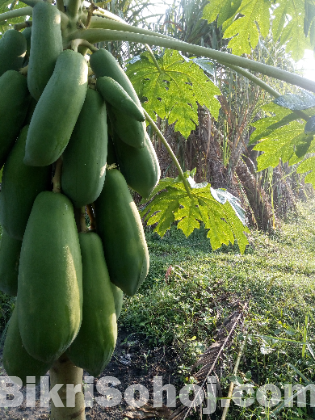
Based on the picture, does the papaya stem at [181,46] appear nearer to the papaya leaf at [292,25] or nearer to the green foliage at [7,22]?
the green foliage at [7,22]

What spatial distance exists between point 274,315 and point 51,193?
8.41 ft

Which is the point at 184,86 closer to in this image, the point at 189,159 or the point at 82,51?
the point at 82,51

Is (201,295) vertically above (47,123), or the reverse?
(47,123)

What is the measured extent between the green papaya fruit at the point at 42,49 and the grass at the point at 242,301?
1.67 m

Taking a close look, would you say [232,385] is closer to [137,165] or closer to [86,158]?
[137,165]

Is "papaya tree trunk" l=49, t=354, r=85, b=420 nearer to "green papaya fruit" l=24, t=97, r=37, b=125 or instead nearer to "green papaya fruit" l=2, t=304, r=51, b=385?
"green papaya fruit" l=2, t=304, r=51, b=385

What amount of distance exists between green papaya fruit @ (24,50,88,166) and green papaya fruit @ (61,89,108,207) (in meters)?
0.03

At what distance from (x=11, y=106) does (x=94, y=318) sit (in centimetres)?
48

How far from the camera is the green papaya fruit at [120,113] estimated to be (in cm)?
81

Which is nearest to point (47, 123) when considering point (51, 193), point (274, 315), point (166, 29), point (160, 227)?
point (51, 193)

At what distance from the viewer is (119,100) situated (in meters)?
0.77

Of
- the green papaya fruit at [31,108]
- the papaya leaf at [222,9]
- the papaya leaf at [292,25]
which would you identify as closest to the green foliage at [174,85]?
the papaya leaf at [222,9]

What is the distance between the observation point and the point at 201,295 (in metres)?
3.10

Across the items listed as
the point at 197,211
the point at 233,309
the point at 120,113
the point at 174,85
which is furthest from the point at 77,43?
the point at 233,309
